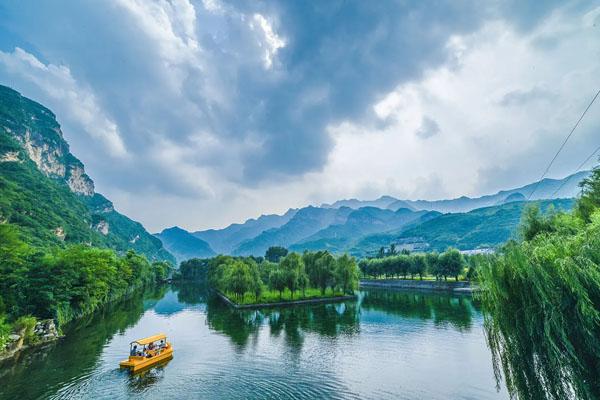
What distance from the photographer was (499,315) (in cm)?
1177

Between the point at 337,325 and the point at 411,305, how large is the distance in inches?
978

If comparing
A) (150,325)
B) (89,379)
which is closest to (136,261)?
(150,325)

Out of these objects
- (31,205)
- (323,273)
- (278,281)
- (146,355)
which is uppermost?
(31,205)

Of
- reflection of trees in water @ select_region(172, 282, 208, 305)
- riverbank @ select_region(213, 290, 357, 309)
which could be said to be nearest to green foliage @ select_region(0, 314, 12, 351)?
riverbank @ select_region(213, 290, 357, 309)

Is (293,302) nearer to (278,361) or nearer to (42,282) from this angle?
(278,361)

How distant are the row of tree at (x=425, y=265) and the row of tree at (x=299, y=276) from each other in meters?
28.2

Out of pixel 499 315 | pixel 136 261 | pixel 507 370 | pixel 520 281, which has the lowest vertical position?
pixel 507 370

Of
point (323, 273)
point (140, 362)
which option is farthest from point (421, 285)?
point (140, 362)

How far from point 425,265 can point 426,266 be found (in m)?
0.66

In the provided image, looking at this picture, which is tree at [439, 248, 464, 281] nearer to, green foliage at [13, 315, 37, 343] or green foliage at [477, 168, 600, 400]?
green foliage at [477, 168, 600, 400]

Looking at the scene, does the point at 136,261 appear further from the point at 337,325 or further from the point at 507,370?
the point at 507,370

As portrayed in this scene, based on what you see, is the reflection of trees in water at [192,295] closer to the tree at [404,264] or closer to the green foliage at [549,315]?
the tree at [404,264]

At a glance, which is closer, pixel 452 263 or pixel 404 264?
pixel 452 263

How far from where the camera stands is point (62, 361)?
29.5 metres
